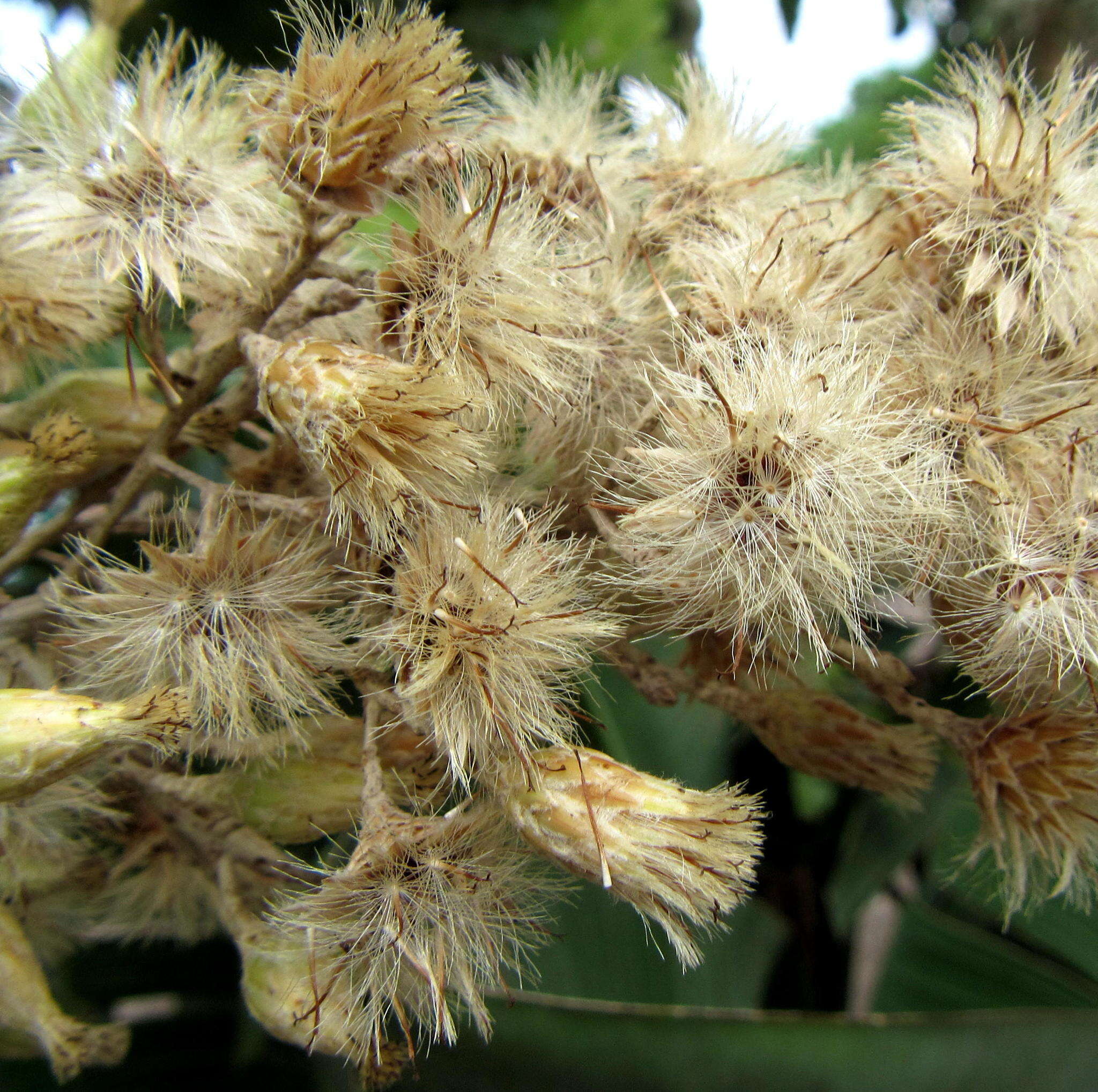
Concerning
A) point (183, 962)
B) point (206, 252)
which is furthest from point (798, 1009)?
point (206, 252)

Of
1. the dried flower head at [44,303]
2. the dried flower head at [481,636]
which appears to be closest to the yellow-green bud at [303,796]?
the dried flower head at [481,636]

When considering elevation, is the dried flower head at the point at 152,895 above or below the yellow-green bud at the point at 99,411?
below

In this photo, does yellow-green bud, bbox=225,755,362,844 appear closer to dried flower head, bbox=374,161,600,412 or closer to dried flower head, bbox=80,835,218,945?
dried flower head, bbox=80,835,218,945

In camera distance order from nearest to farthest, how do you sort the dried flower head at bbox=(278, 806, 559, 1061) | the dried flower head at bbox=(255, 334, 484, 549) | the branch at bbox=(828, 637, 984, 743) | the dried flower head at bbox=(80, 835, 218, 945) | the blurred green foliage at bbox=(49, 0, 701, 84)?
the dried flower head at bbox=(255, 334, 484, 549)
the dried flower head at bbox=(278, 806, 559, 1061)
the branch at bbox=(828, 637, 984, 743)
the dried flower head at bbox=(80, 835, 218, 945)
the blurred green foliage at bbox=(49, 0, 701, 84)

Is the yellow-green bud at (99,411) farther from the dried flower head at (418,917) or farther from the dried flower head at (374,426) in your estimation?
the dried flower head at (418,917)

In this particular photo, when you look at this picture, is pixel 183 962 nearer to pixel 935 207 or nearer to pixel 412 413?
pixel 412 413

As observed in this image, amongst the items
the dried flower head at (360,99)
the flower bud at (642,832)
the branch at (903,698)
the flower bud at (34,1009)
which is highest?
the dried flower head at (360,99)

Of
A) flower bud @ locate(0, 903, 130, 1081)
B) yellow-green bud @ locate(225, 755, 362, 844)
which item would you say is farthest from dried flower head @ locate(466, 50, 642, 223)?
flower bud @ locate(0, 903, 130, 1081)
